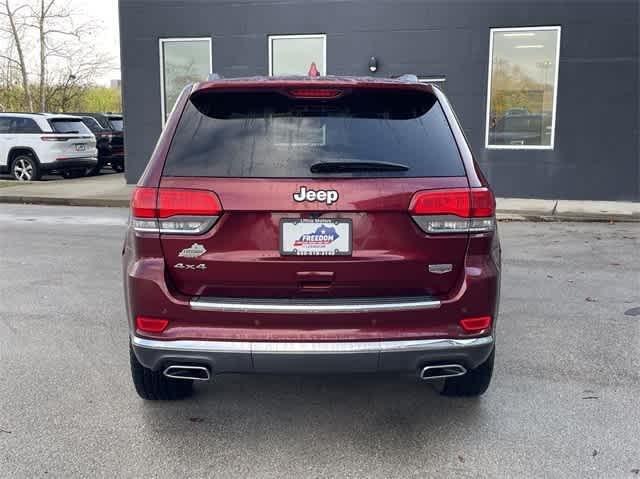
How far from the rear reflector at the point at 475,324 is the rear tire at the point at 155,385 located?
5.50 feet

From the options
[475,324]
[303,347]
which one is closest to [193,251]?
[303,347]

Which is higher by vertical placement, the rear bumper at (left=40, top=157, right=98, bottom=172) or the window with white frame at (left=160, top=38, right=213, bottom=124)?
the window with white frame at (left=160, top=38, right=213, bottom=124)

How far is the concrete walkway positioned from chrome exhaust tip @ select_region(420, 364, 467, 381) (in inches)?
361

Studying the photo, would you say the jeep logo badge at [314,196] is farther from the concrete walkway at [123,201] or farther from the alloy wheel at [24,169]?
the alloy wheel at [24,169]

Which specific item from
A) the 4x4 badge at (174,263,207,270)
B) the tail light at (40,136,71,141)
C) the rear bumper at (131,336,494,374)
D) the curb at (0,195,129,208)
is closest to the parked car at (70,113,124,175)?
the tail light at (40,136,71,141)

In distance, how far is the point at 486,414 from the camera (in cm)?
379

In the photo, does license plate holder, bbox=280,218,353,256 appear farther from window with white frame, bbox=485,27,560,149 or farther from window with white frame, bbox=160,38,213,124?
window with white frame, bbox=160,38,213,124

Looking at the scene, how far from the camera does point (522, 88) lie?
14523 mm

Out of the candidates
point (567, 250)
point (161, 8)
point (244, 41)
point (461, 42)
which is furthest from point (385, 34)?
point (567, 250)

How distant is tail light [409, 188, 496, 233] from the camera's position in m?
3.13

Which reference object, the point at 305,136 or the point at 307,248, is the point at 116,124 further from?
the point at 307,248

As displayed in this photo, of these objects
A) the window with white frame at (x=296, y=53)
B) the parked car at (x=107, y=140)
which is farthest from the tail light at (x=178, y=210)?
the parked car at (x=107, y=140)

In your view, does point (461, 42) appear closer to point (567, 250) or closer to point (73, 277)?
point (567, 250)

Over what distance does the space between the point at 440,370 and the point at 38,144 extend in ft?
53.9
